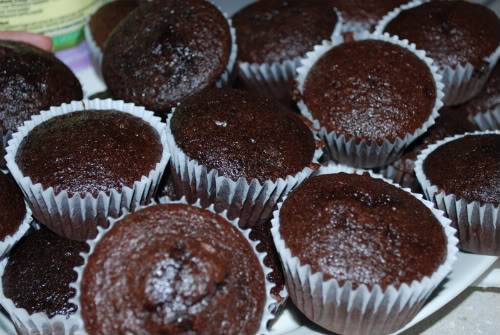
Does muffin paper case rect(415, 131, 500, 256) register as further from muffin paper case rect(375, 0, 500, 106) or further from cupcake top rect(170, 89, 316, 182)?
muffin paper case rect(375, 0, 500, 106)

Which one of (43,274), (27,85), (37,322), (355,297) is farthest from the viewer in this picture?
(27,85)

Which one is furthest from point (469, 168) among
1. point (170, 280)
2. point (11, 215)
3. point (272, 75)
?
point (11, 215)

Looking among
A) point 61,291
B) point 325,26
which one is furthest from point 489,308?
point 61,291

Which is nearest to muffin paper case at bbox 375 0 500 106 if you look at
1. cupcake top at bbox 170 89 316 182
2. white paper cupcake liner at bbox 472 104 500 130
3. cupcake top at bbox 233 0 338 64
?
white paper cupcake liner at bbox 472 104 500 130

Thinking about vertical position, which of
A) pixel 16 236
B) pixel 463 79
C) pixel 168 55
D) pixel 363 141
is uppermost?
pixel 168 55

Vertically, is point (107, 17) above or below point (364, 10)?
below

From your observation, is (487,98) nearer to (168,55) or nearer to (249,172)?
(249,172)
